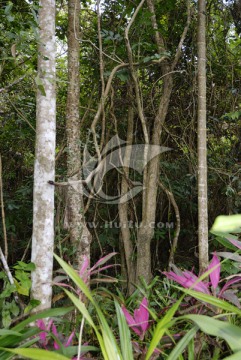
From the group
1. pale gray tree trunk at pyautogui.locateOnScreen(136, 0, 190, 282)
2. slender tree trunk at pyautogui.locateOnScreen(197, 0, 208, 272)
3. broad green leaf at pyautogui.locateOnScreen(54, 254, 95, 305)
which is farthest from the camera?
pale gray tree trunk at pyautogui.locateOnScreen(136, 0, 190, 282)

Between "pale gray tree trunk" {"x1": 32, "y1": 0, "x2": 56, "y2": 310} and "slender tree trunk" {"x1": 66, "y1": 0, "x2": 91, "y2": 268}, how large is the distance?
597 mm

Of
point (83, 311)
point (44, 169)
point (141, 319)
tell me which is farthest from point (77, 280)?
point (44, 169)

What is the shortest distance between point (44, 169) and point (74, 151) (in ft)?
2.63

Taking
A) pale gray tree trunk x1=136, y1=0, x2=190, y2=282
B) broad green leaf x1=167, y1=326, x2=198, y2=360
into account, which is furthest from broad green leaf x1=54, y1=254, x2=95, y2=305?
pale gray tree trunk x1=136, y1=0, x2=190, y2=282

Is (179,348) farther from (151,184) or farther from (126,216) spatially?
(126,216)

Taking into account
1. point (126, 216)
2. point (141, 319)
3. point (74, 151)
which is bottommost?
point (141, 319)

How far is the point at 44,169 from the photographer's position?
188cm

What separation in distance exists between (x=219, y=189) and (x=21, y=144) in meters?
2.04

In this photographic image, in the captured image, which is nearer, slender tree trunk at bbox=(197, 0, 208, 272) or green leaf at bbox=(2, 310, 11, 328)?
green leaf at bbox=(2, 310, 11, 328)

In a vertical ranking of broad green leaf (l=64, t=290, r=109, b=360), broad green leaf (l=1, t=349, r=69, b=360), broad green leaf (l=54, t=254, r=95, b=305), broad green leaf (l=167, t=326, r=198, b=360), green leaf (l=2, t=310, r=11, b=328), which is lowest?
green leaf (l=2, t=310, r=11, b=328)

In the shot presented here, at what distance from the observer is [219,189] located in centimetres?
373

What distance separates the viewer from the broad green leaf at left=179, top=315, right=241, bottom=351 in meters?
0.81

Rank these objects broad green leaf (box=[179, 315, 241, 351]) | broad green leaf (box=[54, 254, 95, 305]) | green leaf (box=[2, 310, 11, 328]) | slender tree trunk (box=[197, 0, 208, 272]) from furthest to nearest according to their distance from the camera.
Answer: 1. slender tree trunk (box=[197, 0, 208, 272])
2. green leaf (box=[2, 310, 11, 328])
3. broad green leaf (box=[54, 254, 95, 305])
4. broad green leaf (box=[179, 315, 241, 351])

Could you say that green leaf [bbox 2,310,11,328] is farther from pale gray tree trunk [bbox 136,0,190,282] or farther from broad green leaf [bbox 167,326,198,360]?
pale gray tree trunk [bbox 136,0,190,282]
